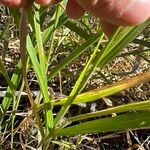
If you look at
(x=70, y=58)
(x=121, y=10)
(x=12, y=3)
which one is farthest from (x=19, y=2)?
(x=70, y=58)

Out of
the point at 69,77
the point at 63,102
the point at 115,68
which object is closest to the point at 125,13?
the point at 63,102

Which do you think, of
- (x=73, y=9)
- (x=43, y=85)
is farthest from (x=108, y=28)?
(x=43, y=85)

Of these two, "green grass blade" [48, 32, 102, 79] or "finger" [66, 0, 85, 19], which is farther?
"green grass blade" [48, 32, 102, 79]

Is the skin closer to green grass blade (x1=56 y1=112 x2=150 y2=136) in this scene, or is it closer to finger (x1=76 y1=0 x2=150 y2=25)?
finger (x1=76 y1=0 x2=150 y2=25)

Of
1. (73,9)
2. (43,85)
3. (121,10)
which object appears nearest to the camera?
(121,10)

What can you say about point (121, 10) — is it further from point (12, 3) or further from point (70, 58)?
point (70, 58)

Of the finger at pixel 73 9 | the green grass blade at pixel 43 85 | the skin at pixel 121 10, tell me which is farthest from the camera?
the green grass blade at pixel 43 85

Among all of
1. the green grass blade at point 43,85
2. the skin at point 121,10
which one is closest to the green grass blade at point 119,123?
the green grass blade at point 43,85

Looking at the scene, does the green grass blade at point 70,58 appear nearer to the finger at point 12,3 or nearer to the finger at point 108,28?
the finger at point 108,28

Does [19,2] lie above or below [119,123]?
above

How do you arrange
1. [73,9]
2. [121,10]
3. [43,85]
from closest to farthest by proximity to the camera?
[121,10] < [73,9] < [43,85]

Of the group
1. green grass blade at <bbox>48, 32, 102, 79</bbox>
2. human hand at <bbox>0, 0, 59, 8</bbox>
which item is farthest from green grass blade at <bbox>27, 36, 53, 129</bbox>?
human hand at <bbox>0, 0, 59, 8</bbox>

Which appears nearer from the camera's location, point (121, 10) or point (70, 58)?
point (121, 10)
